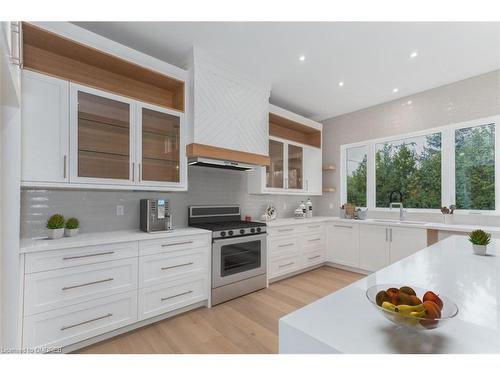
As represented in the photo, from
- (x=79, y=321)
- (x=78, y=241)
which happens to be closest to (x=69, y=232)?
(x=78, y=241)

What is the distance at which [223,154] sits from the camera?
2.79 m

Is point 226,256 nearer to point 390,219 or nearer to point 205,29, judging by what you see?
point 205,29

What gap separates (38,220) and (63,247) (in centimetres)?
59

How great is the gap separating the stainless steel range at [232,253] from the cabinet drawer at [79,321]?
900mm

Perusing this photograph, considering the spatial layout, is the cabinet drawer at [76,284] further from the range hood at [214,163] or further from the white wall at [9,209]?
the range hood at [214,163]

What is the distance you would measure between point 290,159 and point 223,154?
1594 mm

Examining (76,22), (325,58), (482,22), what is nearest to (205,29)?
(76,22)

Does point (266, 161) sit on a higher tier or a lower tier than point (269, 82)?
lower

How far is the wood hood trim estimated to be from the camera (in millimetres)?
2580

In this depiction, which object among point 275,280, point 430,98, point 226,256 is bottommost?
point 275,280

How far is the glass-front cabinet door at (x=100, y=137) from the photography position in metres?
2.04

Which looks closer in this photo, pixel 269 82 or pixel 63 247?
pixel 63 247

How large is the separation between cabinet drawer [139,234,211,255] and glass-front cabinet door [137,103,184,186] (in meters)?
0.60

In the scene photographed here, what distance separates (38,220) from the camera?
6.86 ft
